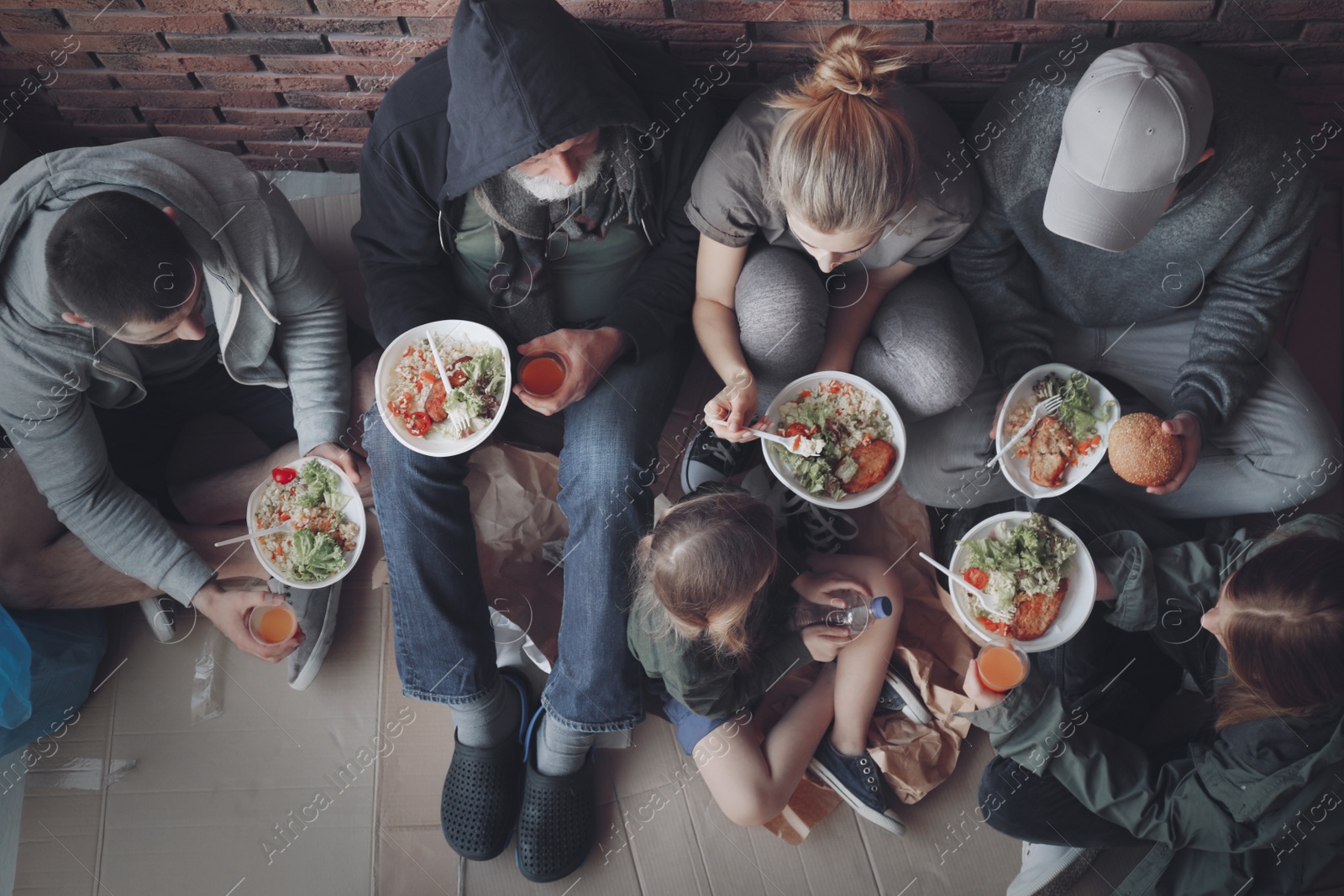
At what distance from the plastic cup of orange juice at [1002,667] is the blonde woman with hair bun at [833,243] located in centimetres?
60

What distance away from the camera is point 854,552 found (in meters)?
2.45

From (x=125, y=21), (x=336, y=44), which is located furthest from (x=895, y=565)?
(x=125, y=21)

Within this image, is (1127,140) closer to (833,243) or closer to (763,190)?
Answer: (833,243)

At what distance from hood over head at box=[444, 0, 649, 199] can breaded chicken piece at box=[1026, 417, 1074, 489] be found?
1234 millimetres

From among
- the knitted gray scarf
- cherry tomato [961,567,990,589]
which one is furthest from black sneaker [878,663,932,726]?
the knitted gray scarf

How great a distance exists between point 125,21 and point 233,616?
1.57 m

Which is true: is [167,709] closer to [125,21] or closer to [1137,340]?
[125,21]

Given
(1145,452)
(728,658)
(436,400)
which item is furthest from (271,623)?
(1145,452)

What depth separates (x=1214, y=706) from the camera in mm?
2066

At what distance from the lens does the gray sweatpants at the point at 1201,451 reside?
7.00 feet

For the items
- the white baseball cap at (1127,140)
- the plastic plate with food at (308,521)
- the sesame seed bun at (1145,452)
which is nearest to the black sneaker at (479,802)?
the plastic plate with food at (308,521)

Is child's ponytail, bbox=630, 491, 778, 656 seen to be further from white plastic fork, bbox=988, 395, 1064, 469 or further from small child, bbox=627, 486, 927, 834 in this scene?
white plastic fork, bbox=988, 395, 1064, 469

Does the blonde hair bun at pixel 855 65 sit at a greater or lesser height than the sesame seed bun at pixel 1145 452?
greater

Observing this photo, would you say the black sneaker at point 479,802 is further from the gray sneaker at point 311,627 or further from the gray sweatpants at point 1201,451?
the gray sweatpants at point 1201,451
